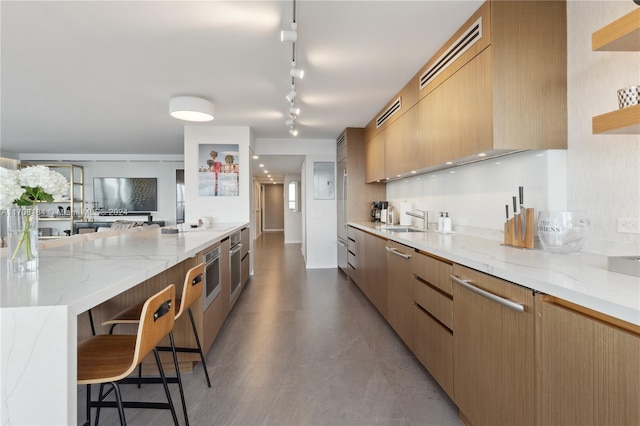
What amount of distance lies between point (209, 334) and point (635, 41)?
2.88 m

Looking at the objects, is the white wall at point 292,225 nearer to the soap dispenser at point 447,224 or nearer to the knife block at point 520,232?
the soap dispenser at point 447,224

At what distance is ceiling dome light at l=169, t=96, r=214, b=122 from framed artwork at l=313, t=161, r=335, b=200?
2.52 m

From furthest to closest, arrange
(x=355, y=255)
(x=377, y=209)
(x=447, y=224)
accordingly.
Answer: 1. (x=377, y=209)
2. (x=355, y=255)
3. (x=447, y=224)

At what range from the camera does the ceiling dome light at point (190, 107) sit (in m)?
3.50

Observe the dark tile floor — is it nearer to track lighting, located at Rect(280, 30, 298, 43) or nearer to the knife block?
the knife block

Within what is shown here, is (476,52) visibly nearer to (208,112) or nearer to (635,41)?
(635,41)

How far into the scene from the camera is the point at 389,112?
12.4 feet

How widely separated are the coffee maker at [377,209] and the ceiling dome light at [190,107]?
8.89 feet

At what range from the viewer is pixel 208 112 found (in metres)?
3.67

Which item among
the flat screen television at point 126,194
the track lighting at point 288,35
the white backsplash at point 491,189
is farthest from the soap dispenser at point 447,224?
the flat screen television at point 126,194

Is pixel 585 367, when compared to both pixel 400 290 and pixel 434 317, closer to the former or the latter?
pixel 434 317

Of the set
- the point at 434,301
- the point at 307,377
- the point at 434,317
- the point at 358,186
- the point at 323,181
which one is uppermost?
the point at 323,181

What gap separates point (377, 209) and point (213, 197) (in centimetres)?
258

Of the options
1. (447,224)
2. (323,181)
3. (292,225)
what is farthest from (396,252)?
(292,225)
